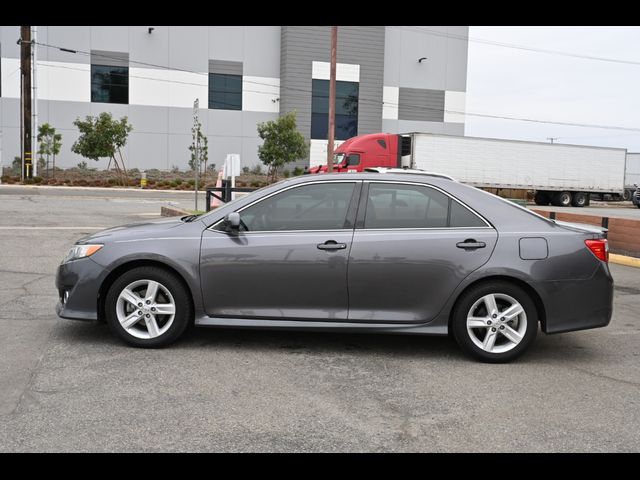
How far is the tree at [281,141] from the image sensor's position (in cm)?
4109

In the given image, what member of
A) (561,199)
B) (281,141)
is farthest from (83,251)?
(281,141)

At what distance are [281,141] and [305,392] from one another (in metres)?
37.5

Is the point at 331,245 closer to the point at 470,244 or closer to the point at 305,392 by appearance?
the point at 470,244

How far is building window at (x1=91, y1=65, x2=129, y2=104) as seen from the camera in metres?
43.2

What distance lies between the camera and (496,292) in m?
5.47

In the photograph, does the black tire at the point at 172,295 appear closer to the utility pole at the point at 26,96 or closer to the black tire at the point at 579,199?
the utility pole at the point at 26,96

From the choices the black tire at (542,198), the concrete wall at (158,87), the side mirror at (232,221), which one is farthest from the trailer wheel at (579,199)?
the side mirror at (232,221)

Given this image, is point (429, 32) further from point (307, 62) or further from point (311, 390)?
point (311, 390)

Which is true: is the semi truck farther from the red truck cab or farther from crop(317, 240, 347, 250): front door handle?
crop(317, 240, 347, 250): front door handle

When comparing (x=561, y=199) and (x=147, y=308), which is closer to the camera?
(x=147, y=308)

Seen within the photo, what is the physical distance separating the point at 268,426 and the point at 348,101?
4440 cm

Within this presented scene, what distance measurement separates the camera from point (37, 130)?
41188mm

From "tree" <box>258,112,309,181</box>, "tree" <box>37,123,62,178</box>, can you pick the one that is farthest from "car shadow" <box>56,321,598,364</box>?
"tree" <box>37,123,62,178</box>

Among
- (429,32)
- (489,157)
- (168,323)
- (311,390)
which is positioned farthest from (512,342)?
(429,32)
